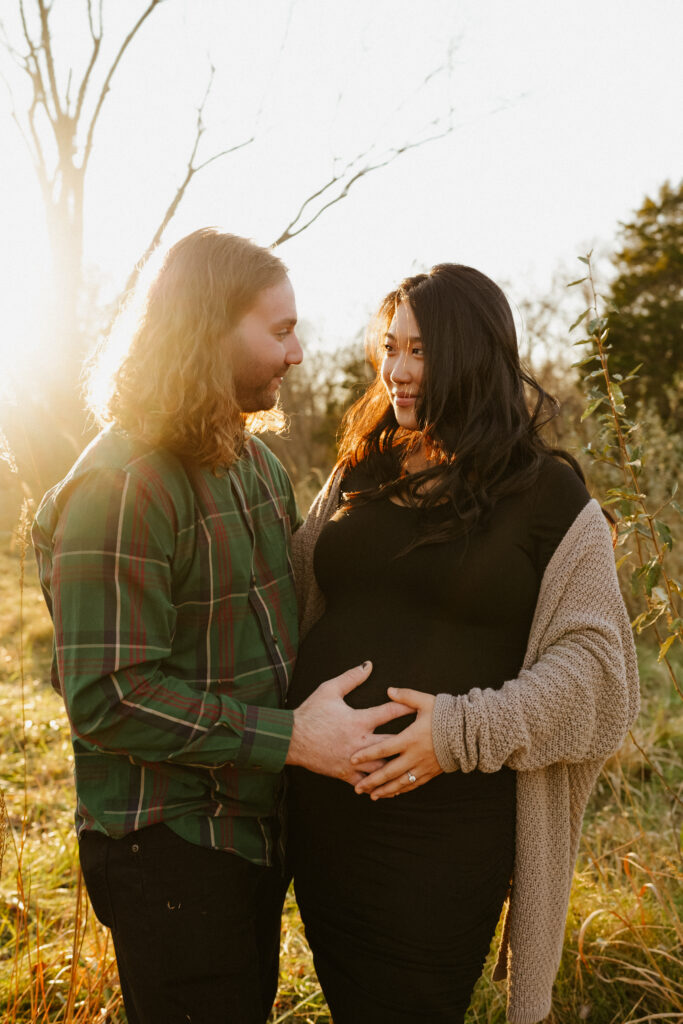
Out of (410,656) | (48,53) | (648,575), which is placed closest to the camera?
(410,656)

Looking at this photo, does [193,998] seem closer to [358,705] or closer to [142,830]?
[142,830]

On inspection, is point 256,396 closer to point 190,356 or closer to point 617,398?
point 190,356

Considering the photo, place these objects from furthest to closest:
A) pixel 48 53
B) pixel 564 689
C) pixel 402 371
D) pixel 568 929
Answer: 1. pixel 48 53
2. pixel 568 929
3. pixel 402 371
4. pixel 564 689

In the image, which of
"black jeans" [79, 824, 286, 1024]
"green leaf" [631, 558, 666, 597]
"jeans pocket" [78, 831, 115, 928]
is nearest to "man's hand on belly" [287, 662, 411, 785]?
"black jeans" [79, 824, 286, 1024]

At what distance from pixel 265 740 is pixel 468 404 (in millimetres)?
949

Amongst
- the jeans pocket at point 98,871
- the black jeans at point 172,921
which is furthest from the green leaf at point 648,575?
the jeans pocket at point 98,871

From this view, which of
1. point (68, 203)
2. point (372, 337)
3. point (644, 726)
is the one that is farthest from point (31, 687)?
point (372, 337)

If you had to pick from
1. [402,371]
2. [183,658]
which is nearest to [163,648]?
[183,658]

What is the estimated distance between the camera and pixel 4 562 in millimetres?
11312

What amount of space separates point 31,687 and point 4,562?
608 centimetres

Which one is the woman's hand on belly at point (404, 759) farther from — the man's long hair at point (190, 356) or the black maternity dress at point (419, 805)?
the man's long hair at point (190, 356)

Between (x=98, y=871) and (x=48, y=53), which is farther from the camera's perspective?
(x=48, y=53)

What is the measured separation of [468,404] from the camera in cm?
192

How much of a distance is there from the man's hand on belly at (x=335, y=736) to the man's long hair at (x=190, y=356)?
58 cm
